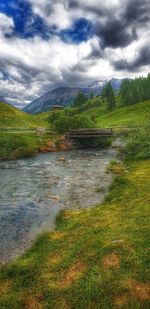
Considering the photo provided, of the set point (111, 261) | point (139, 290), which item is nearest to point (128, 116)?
point (111, 261)

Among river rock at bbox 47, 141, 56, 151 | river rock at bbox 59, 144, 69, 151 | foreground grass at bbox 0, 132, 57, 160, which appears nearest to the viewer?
foreground grass at bbox 0, 132, 57, 160

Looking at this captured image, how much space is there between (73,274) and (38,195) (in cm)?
1047

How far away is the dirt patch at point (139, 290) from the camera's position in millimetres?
6116

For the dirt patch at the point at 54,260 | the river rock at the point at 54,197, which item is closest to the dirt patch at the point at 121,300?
the dirt patch at the point at 54,260

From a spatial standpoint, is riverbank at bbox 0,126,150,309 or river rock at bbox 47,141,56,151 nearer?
riverbank at bbox 0,126,150,309

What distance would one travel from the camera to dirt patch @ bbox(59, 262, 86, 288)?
7.09 m

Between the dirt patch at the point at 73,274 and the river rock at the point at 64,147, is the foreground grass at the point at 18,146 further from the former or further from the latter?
the dirt patch at the point at 73,274

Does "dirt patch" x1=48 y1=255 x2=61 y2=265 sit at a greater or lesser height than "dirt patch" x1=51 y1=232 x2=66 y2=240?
greater

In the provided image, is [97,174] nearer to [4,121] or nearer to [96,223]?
[96,223]

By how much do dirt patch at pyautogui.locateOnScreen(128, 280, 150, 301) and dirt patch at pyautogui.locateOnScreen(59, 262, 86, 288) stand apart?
1669 millimetres

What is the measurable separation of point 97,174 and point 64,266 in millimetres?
16451

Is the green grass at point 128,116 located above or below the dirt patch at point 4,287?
above

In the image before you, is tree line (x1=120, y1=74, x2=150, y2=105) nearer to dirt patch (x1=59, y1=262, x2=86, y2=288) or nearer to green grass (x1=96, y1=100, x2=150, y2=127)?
green grass (x1=96, y1=100, x2=150, y2=127)

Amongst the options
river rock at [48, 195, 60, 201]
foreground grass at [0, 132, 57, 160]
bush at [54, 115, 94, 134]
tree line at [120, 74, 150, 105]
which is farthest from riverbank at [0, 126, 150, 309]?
tree line at [120, 74, 150, 105]
